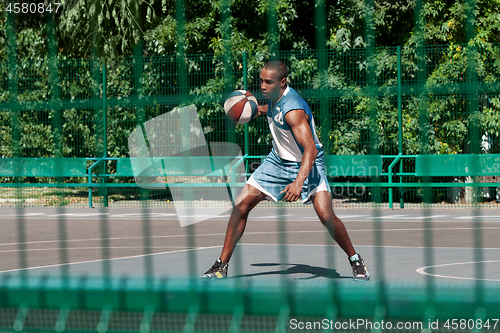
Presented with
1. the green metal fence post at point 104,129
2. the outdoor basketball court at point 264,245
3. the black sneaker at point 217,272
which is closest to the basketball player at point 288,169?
the black sneaker at point 217,272

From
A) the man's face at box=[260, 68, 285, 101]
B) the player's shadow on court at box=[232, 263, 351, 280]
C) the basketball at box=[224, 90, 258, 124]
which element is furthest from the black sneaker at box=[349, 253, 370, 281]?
the basketball at box=[224, 90, 258, 124]

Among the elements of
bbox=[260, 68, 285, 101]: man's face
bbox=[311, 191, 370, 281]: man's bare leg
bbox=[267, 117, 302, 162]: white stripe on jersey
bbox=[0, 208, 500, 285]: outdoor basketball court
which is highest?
bbox=[260, 68, 285, 101]: man's face

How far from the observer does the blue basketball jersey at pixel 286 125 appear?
5.67m

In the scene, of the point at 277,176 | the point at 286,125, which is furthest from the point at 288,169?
the point at 286,125

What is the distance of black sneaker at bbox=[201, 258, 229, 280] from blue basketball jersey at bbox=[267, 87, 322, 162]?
A: 3.35ft

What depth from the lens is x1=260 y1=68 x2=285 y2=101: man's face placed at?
18.8 ft

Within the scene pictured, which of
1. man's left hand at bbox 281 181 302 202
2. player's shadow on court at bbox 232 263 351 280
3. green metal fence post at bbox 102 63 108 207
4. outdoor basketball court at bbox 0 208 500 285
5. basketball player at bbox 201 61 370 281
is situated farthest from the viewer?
green metal fence post at bbox 102 63 108 207

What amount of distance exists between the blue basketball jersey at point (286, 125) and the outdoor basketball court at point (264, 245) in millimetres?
1086

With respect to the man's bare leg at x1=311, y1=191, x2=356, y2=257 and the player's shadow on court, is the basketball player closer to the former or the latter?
the man's bare leg at x1=311, y1=191, x2=356, y2=257

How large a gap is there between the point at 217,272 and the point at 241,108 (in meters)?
1.49

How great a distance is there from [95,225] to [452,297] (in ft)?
31.6

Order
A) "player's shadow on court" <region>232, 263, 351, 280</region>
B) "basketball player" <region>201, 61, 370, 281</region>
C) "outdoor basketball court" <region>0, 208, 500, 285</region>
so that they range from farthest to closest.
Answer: "outdoor basketball court" <region>0, 208, 500, 285</region>, "player's shadow on court" <region>232, 263, 351, 280</region>, "basketball player" <region>201, 61, 370, 281</region>

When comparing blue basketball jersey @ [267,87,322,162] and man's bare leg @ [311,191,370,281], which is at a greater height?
blue basketball jersey @ [267,87,322,162]

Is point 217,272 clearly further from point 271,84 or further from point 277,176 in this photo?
point 271,84
